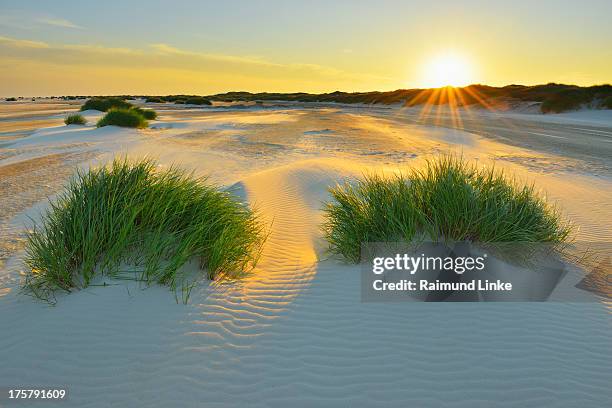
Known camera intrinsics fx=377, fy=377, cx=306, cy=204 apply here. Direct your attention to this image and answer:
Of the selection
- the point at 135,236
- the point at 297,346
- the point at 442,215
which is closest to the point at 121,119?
the point at 135,236

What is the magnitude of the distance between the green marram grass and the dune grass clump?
4.76 feet

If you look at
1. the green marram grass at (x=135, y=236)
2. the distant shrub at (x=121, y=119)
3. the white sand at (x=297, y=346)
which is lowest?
the white sand at (x=297, y=346)

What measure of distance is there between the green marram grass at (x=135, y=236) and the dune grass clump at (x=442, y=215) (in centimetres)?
145

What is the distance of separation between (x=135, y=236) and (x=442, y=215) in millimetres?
3682

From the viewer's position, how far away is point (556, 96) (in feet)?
138

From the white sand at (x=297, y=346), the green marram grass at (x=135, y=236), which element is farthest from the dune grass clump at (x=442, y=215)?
the green marram grass at (x=135, y=236)

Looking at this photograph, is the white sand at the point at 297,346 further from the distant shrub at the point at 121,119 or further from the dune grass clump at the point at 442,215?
the distant shrub at the point at 121,119

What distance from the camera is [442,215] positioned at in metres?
4.77

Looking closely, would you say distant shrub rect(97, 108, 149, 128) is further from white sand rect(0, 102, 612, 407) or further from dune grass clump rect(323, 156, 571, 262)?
dune grass clump rect(323, 156, 571, 262)

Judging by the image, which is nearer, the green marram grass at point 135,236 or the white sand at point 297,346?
the white sand at point 297,346

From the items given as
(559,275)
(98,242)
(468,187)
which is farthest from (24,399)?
(559,275)

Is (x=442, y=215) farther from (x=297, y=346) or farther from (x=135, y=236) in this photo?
(x=135, y=236)

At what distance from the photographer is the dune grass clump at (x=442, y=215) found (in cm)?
466

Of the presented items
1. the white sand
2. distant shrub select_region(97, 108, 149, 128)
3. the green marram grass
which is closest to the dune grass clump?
the white sand
